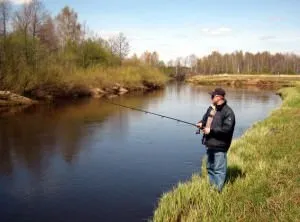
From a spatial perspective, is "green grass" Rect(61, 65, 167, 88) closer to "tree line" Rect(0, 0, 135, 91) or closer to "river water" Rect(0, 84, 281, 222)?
"tree line" Rect(0, 0, 135, 91)

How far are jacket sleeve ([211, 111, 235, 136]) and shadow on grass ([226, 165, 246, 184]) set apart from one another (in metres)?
1.44

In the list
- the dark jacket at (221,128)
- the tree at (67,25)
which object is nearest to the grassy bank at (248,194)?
the dark jacket at (221,128)

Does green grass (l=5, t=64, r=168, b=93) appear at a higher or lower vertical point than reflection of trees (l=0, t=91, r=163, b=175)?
higher

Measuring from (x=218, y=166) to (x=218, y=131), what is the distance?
84 cm

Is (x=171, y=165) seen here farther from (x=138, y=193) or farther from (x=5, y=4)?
(x=5, y=4)

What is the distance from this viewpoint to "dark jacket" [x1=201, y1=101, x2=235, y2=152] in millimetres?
7621

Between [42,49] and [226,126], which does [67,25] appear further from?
[226,126]

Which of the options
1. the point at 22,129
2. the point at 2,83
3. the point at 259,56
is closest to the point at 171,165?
the point at 22,129

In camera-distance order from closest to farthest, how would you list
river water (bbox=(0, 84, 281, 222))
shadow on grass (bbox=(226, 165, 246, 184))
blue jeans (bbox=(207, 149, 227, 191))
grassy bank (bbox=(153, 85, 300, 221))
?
grassy bank (bbox=(153, 85, 300, 221))
blue jeans (bbox=(207, 149, 227, 191))
shadow on grass (bbox=(226, 165, 246, 184))
river water (bbox=(0, 84, 281, 222))

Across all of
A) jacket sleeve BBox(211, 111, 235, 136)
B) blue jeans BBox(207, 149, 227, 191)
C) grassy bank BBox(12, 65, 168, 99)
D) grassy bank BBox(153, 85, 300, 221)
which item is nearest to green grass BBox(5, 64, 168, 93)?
grassy bank BBox(12, 65, 168, 99)

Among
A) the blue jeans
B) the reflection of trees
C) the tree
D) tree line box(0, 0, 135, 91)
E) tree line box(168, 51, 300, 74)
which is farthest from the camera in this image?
tree line box(168, 51, 300, 74)

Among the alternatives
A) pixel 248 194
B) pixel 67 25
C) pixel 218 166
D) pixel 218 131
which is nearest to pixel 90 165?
pixel 218 166

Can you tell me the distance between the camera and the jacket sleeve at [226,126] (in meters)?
7.60

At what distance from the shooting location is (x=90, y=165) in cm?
1302
